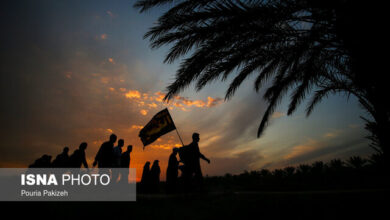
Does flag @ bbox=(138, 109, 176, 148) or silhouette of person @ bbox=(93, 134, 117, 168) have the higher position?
flag @ bbox=(138, 109, 176, 148)

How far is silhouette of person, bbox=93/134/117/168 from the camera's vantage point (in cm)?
595

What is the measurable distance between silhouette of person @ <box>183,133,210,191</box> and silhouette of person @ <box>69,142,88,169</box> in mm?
3346

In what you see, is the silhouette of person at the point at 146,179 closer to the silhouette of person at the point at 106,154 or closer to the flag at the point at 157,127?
the flag at the point at 157,127

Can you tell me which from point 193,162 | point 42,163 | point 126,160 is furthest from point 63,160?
point 193,162

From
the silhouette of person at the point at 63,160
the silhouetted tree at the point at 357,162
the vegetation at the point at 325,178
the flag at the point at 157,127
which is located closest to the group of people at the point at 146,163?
the silhouette of person at the point at 63,160

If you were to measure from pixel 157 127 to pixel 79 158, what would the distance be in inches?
101

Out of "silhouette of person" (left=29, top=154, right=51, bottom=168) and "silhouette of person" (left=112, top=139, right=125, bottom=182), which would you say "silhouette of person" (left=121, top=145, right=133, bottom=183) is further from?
"silhouette of person" (left=29, top=154, right=51, bottom=168)

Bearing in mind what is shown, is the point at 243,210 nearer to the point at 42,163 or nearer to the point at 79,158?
the point at 79,158

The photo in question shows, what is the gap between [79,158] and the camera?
6445mm

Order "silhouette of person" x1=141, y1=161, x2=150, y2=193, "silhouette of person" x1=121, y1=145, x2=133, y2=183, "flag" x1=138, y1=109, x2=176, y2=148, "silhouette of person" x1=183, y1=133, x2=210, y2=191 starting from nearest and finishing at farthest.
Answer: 1. "silhouette of person" x1=183, y1=133, x2=210, y2=191
2. "silhouette of person" x1=121, y1=145, x2=133, y2=183
3. "flag" x1=138, y1=109, x2=176, y2=148
4. "silhouette of person" x1=141, y1=161, x2=150, y2=193

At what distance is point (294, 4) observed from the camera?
3.89 m

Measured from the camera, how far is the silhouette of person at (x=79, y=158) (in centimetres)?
641

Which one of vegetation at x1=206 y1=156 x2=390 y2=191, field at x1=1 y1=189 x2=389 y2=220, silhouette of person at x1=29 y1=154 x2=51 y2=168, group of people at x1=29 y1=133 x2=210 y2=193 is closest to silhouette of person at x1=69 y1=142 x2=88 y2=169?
group of people at x1=29 y1=133 x2=210 y2=193

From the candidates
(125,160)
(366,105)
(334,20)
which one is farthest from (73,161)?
(366,105)
